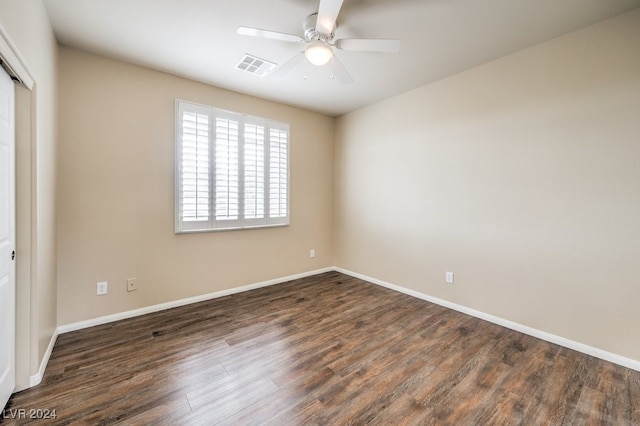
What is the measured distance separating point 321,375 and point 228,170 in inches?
103

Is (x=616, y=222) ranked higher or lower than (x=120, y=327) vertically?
higher

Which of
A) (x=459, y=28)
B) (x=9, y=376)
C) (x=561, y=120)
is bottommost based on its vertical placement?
(x=9, y=376)

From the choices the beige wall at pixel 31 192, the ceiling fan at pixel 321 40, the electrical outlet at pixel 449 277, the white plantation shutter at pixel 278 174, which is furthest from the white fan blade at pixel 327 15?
the electrical outlet at pixel 449 277

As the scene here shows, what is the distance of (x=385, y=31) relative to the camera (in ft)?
7.53

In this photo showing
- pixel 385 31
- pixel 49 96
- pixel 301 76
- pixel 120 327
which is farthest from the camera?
pixel 301 76

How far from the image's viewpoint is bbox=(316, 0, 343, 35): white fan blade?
1.67m

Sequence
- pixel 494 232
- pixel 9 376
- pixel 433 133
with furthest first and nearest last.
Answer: pixel 433 133 → pixel 494 232 → pixel 9 376

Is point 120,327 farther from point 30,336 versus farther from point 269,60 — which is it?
point 269,60

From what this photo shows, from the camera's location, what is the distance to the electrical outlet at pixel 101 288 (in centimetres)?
269

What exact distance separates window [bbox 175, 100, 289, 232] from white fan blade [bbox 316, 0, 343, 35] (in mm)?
1922

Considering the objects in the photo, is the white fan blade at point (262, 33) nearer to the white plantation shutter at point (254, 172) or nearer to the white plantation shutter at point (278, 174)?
the white plantation shutter at point (254, 172)

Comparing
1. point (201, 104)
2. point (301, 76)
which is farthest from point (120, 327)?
point (301, 76)

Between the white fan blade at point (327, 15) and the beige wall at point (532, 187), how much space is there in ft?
6.30

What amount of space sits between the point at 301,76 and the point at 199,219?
2103 mm
